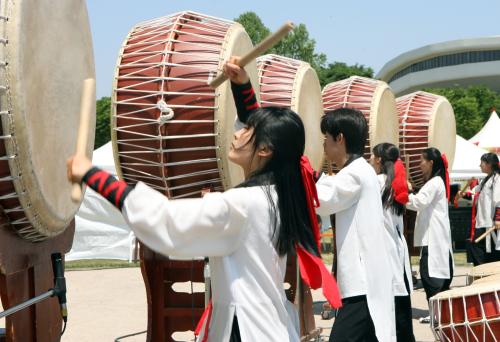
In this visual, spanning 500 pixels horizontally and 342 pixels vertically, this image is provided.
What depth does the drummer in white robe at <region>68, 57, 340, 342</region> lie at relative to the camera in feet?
6.95

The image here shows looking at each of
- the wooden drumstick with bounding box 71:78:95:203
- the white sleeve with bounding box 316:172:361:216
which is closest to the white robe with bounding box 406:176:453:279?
the white sleeve with bounding box 316:172:361:216

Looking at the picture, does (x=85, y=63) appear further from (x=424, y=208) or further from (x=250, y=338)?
(x=424, y=208)

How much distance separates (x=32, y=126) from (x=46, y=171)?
24 cm

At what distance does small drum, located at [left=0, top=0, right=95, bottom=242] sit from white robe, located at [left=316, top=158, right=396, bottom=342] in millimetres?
1176

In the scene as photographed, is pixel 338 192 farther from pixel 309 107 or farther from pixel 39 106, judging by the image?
pixel 309 107

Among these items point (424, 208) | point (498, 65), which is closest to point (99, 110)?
point (498, 65)

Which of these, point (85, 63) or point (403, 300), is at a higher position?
point (85, 63)

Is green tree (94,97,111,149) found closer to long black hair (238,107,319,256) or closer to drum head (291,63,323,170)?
drum head (291,63,323,170)

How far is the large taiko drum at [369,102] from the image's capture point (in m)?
8.10

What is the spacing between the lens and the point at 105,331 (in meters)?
6.26

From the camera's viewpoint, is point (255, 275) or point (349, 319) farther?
point (349, 319)

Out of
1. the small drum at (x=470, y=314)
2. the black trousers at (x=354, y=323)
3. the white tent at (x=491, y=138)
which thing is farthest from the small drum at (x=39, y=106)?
the white tent at (x=491, y=138)

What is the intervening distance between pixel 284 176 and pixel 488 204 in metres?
6.95

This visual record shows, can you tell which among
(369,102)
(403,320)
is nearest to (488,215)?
(369,102)
